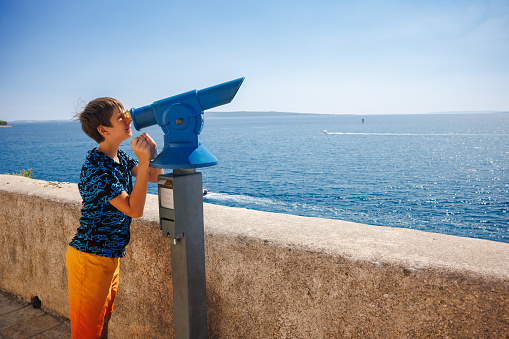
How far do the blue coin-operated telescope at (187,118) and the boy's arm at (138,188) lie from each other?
0.24 feet

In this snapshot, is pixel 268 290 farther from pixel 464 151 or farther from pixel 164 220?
pixel 464 151

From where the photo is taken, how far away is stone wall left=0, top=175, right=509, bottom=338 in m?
1.33

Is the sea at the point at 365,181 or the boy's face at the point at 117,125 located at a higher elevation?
the boy's face at the point at 117,125

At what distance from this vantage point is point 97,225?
1.64m

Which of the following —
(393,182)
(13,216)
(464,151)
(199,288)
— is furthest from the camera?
→ (464,151)

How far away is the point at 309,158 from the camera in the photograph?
196 ft

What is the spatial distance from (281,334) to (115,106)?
4.12 feet

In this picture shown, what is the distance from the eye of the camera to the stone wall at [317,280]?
1.33 meters

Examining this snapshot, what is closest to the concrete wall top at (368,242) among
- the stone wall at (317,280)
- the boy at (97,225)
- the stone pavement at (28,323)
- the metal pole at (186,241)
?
the stone wall at (317,280)

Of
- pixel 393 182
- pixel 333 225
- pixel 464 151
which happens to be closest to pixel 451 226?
pixel 393 182

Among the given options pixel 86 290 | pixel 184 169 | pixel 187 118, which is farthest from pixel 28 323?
pixel 187 118

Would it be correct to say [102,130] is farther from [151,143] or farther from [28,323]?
[28,323]

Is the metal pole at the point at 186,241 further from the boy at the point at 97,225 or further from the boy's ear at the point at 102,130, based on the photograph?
the boy's ear at the point at 102,130

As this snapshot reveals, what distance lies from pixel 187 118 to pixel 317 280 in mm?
849
